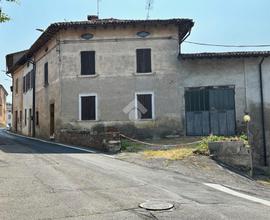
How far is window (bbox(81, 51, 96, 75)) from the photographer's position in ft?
73.8

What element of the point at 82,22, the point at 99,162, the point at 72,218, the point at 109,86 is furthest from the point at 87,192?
the point at 82,22

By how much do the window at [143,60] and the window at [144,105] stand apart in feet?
4.84

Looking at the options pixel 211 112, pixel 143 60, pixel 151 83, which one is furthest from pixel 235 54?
pixel 143 60

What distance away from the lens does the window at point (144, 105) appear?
71.7 ft

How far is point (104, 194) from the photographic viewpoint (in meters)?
8.21

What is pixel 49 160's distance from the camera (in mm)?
13570

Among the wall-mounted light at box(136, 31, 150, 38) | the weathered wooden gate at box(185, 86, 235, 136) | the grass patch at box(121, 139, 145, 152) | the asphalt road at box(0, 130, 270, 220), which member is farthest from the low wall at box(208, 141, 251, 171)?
the wall-mounted light at box(136, 31, 150, 38)

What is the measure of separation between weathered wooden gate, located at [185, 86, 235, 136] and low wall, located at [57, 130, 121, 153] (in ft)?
19.0

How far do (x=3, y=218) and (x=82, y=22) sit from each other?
1732 centimetres

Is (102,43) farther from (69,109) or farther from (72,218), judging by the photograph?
(72,218)

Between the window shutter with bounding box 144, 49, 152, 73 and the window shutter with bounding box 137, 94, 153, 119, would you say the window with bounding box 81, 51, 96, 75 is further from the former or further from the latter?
the window shutter with bounding box 137, 94, 153, 119

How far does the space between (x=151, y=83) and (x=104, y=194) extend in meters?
14.3

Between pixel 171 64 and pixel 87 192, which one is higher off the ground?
pixel 171 64

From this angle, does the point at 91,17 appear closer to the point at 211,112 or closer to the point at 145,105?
the point at 145,105
